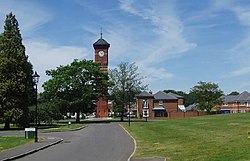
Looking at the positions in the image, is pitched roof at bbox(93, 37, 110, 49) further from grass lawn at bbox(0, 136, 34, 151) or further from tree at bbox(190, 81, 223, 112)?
grass lawn at bbox(0, 136, 34, 151)

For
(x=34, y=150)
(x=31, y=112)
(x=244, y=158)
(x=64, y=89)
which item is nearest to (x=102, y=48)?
(x=64, y=89)

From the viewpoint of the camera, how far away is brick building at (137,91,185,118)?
122m

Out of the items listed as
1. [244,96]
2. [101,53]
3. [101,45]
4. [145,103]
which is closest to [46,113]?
[101,53]

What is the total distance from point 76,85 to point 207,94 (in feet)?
113

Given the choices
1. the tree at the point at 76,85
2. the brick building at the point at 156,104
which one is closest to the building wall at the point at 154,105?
the brick building at the point at 156,104

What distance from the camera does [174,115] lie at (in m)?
105

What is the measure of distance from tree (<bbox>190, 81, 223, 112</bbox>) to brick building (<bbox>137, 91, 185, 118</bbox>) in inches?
730

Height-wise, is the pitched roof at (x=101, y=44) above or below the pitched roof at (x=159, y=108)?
above

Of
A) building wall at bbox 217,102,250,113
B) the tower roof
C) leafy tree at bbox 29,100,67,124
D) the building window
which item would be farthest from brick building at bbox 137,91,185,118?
leafy tree at bbox 29,100,67,124

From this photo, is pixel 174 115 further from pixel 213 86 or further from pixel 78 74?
pixel 78 74

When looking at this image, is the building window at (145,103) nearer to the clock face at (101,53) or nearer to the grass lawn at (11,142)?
the clock face at (101,53)

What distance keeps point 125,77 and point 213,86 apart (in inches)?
916

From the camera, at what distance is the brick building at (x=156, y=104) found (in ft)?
401

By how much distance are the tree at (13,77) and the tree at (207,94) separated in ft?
182
